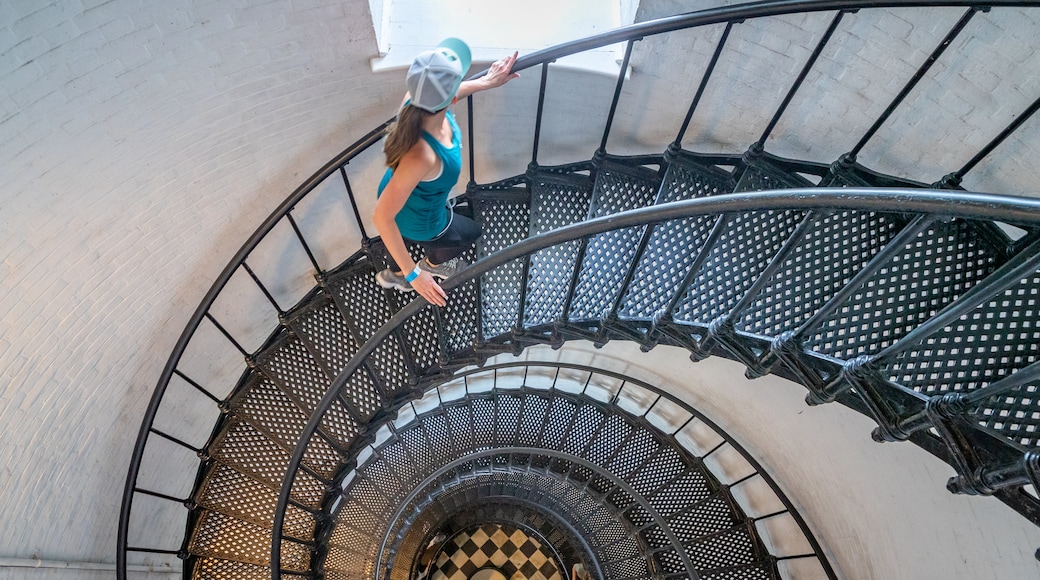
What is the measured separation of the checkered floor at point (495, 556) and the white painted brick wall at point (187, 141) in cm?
621

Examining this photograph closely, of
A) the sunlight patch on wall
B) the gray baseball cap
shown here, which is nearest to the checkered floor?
the sunlight patch on wall

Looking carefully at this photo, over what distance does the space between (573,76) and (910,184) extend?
6.15 feet

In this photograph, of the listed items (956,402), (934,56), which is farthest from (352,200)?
(956,402)

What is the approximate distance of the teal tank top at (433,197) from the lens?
7.52ft

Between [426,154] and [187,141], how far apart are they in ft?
6.25

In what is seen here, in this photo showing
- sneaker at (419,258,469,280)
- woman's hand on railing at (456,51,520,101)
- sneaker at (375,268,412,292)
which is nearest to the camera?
woman's hand on railing at (456,51,520,101)

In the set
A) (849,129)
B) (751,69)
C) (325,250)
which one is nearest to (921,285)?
(849,129)

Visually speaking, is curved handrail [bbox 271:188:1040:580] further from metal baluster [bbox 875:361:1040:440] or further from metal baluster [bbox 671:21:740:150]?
metal baluster [bbox 671:21:740:150]

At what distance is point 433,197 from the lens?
249 centimetres

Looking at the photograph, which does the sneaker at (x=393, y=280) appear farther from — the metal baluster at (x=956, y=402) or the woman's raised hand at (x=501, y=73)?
the metal baluster at (x=956, y=402)

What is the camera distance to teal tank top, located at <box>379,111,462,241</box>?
7.52ft

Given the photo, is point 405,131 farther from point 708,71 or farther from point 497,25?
point 497,25

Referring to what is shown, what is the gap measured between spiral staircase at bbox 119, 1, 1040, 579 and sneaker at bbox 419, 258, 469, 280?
0.18m

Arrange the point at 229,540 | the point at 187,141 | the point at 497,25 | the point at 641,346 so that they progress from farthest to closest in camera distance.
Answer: the point at 229,540, the point at 497,25, the point at 187,141, the point at 641,346
